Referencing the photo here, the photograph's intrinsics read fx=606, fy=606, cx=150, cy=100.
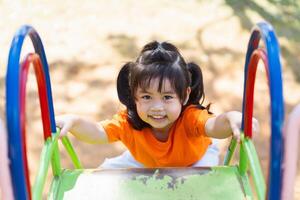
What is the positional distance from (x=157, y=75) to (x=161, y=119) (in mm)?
135

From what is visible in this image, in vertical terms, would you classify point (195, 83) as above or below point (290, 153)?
above

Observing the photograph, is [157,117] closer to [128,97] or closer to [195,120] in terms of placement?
[195,120]

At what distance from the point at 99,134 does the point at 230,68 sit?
7.70 ft

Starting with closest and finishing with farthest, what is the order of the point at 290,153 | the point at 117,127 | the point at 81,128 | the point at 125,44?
the point at 290,153
the point at 81,128
the point at 117,127
the point at 125,44

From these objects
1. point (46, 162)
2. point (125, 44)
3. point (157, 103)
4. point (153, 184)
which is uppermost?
point (125, 44)

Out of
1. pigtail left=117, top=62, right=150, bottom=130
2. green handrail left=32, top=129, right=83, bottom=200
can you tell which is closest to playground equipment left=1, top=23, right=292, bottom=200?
green handrail left=32, top=129, right=83, bottom=200

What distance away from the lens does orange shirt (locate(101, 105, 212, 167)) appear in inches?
79.7

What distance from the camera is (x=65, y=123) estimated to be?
1.88 m

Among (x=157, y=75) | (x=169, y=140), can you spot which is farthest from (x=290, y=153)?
(x=169, y=140)

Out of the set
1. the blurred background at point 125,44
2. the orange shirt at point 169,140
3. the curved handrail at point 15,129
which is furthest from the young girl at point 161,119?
the blurred background at point 125,44

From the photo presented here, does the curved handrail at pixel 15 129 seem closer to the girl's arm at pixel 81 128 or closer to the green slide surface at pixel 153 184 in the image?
the green slide surface at pixel 153 184

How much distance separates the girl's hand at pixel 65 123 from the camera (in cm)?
188

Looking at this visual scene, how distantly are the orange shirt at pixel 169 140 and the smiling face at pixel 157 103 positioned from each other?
15 cm

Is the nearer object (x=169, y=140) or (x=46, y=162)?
(x=46, y=162)
